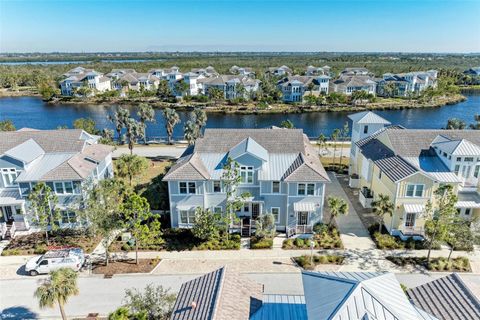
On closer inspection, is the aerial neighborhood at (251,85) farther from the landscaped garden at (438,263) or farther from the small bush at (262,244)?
the landscaped garden at (438,263)

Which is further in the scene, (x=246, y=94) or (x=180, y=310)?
(x=246, y=94)

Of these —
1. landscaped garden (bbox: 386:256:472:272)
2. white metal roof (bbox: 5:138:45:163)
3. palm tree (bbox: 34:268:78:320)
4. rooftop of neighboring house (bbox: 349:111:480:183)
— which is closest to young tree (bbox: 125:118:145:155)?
white metal roof (bbox: 5:138:45:163)

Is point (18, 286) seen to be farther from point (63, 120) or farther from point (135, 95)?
point (135, 95)

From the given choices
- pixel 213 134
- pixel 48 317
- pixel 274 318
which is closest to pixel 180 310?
pixel 274 318

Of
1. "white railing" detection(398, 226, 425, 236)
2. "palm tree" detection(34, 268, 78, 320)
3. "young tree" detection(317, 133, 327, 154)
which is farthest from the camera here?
"young tree" detection(317, 133, 327, 154)

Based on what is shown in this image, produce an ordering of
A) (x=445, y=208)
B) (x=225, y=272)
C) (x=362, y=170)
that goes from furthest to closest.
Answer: (x=362, y=170) < (x=445, y=208) < (x=225, y=272)

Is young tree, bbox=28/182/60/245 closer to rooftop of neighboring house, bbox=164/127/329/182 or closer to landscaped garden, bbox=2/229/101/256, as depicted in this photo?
landscaped garden, bbox=2/229/101/256
